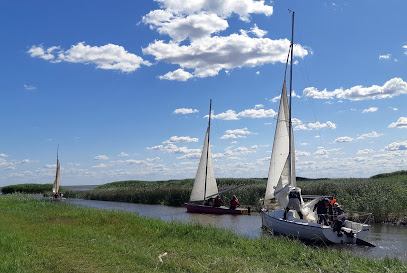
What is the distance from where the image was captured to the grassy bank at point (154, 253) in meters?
11.2

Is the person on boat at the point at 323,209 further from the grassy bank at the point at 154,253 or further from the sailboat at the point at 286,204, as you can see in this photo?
the grassy bank at the point at 154,253

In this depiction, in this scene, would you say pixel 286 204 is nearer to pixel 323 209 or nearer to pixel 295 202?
pixel 295 202

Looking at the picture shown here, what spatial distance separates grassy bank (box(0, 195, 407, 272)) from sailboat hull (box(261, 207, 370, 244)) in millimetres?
3887

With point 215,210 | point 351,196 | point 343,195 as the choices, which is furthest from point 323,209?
point 215,210

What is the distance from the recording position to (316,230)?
19.3 meters

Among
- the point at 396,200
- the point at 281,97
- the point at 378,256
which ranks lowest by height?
the point at 378,256

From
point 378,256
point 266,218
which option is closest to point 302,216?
point 266,218

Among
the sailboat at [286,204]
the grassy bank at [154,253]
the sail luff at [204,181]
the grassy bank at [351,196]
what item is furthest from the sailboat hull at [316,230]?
the sail luff at [204,181]

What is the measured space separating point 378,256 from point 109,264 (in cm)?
1145

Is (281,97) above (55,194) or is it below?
above

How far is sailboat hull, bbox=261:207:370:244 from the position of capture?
1909 cm

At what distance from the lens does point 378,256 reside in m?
16.7

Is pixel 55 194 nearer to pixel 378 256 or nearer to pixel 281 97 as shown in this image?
pixel 281 97

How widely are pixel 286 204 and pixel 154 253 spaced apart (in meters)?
12.0
